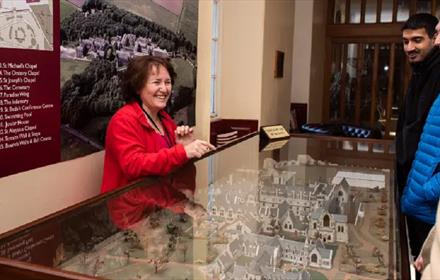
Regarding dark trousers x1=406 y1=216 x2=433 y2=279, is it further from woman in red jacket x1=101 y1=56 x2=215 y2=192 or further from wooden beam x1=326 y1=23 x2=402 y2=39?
wooden beam x1=326 y1=23 x2=402 y2=39

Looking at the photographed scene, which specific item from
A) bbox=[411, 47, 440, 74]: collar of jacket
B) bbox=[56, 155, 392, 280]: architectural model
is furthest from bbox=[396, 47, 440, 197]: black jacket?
bbox=[56, 155, 392, 280]: architectural model

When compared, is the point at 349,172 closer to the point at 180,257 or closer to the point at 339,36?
the point at 180,257

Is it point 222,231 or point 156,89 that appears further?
point 156,89

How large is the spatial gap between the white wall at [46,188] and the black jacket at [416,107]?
1.50 m

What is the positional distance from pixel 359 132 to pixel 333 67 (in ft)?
4.53

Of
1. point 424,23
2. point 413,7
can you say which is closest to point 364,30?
point 413,7

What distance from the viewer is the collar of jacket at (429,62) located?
2428mm

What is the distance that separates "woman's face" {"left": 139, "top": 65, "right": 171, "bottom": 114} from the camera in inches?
86.1

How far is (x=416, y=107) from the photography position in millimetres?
2490

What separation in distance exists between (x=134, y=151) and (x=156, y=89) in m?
0.33

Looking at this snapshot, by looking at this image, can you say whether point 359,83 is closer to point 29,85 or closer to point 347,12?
point 347,12

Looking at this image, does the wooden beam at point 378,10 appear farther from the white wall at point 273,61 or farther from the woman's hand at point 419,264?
the woman's hand at point 419,264

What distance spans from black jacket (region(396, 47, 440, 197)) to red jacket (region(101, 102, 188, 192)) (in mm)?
1121

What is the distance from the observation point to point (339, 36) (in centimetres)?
670
